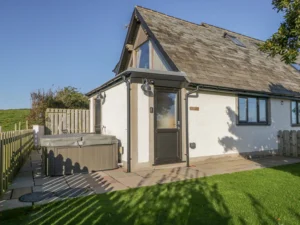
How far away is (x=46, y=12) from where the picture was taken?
13.2m

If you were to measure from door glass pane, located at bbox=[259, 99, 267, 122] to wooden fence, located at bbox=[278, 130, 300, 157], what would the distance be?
4.00ft

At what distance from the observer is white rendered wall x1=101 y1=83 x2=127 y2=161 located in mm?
7784

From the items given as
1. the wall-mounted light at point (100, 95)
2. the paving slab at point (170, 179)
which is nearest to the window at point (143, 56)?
the wall-mounted light at point (100, 95)

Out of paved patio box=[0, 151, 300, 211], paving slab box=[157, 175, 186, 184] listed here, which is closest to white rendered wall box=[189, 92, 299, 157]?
paved patio box=[0, 151, 300, 211]

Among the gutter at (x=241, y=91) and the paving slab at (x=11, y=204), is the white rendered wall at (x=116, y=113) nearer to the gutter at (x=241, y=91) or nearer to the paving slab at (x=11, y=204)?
the gutter at (x=241, y=91)

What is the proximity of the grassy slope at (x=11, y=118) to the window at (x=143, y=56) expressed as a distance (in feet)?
43.3

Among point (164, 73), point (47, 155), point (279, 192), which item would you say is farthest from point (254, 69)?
point (47, 155)

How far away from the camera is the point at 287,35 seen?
573 cm

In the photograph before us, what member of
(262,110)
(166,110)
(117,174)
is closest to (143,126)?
(166,110)

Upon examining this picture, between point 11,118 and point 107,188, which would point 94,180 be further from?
point 11,118

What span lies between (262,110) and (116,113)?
672cm

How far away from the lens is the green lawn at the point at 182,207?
3.49 metres

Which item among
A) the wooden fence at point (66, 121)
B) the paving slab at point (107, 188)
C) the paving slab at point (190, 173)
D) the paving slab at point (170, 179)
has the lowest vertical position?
the paving slab at point (190, 173)

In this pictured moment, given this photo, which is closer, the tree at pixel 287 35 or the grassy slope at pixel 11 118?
the tree at pixel 287 35
